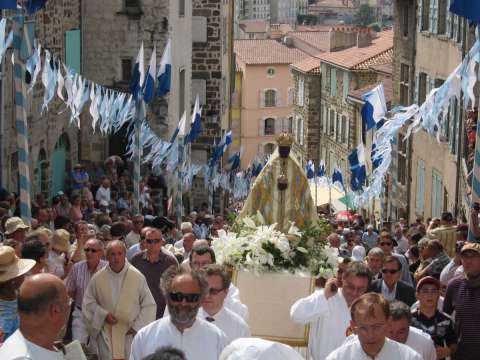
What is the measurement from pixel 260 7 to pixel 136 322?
15261 centimetres

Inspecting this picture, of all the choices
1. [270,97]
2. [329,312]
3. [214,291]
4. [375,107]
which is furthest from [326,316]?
[270,97]

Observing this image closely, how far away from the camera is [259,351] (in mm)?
4645

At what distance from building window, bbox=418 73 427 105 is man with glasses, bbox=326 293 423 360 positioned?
26.0 m

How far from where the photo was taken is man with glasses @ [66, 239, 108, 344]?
9609 millimetres

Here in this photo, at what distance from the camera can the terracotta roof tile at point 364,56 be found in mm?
51219

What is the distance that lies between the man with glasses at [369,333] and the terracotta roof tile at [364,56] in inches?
1750

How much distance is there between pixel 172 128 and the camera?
32.2 meters

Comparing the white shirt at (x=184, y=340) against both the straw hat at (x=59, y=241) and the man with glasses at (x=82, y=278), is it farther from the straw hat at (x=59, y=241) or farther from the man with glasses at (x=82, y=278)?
the straw hat at (x=59, y=241)

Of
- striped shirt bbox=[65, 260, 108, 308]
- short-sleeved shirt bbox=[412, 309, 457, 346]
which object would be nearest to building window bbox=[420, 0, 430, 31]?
striped shirt bbox=[65, 260, 108, 308]

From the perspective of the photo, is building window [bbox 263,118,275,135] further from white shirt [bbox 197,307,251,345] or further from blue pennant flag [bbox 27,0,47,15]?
white shirt [bbox 197,307,251,345]

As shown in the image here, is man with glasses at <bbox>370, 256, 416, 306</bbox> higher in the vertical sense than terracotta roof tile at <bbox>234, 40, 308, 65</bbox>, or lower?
higher

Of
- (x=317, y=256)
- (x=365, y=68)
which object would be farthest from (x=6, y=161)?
(x=365, y=68)

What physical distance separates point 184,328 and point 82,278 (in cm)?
351

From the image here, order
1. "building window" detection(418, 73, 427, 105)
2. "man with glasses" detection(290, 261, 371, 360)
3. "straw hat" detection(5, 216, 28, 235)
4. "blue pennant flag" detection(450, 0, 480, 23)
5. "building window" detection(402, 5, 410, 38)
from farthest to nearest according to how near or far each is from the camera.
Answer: "building window" detection(402, 5, 410, 38) < "building window" detection(418, 73, 427, 105) < "blue pennant flag" detection(450, 0, 480, 23) < "straw hat" detection(5, 216, 28, 235) < "man with glasses" detection(290, 261, 371, 360)
